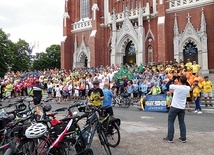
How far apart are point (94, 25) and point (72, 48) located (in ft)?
16.8

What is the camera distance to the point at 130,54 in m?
26.3

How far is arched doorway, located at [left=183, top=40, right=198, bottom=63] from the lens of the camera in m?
22.1

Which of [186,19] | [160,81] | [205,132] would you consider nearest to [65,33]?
[186,19]

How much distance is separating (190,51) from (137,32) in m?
6.24

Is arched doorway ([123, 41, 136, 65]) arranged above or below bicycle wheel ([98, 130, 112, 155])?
above

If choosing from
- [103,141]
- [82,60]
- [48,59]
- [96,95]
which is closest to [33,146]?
Answer: [103,141]

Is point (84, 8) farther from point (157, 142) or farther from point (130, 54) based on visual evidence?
point (157, 142)

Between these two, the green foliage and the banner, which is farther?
the green foliage

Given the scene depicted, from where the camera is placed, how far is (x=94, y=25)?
27391mm

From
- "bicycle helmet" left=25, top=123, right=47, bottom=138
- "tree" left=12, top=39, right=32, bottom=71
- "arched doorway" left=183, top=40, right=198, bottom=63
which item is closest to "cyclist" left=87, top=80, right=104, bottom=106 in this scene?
"bicycle helmet" left=25, top=123, right=47, bottom=138

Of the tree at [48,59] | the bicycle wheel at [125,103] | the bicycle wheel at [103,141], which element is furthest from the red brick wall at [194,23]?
the tree at [48,59]

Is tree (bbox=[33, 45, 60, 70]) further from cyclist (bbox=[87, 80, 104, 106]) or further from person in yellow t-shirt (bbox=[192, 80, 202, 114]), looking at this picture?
cyclist (bbox=[87, 80, 104, 106])

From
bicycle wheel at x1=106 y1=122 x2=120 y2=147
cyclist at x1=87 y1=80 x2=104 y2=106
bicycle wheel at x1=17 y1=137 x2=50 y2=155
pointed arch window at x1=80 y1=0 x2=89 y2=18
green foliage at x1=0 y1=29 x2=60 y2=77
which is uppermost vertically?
pointed arch window at x1=80 y1=0 x2=89 y2=18

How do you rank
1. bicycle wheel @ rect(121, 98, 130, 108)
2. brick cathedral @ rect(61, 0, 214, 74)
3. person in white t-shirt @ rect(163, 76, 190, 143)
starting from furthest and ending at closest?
brick cathedral @ rect(61, 0, 214, 74)
bicycle wheel @ rect(121, 98, 130, 108)
person in white t-shirt @ rect(163, 76, 190, 143)
